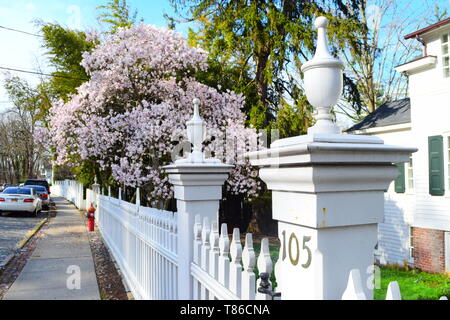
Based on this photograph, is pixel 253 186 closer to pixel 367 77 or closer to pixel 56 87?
pixel 56 87

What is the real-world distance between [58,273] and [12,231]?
269 inches

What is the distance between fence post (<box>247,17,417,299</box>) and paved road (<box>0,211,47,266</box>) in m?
8.25

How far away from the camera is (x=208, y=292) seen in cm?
264

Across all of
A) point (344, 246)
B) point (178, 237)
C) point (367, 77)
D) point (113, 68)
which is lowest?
point (178, 237)

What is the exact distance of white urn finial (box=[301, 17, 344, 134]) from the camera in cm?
171

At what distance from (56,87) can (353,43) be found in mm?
11616

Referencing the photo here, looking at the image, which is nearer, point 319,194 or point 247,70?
point 319,194

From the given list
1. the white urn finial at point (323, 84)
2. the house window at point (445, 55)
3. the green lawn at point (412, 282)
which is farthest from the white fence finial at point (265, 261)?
the house window at point (445, 55)

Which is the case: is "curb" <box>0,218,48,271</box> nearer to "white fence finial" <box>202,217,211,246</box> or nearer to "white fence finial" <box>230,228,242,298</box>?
"white fence finial" <box>202,217,211,246</box>

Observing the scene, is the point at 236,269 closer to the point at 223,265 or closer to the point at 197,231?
the point at 223,265

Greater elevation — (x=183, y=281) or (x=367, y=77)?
(x=367, y=77)

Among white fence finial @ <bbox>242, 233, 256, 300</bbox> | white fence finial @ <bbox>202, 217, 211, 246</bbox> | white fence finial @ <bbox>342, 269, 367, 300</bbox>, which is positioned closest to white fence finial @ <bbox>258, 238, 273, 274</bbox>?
white fence finial @ <bbox>242, 233, 256, 300</bbox>

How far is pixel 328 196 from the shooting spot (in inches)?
59.1

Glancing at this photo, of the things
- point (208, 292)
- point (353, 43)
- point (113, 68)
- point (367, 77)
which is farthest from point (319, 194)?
point (367, 77)
